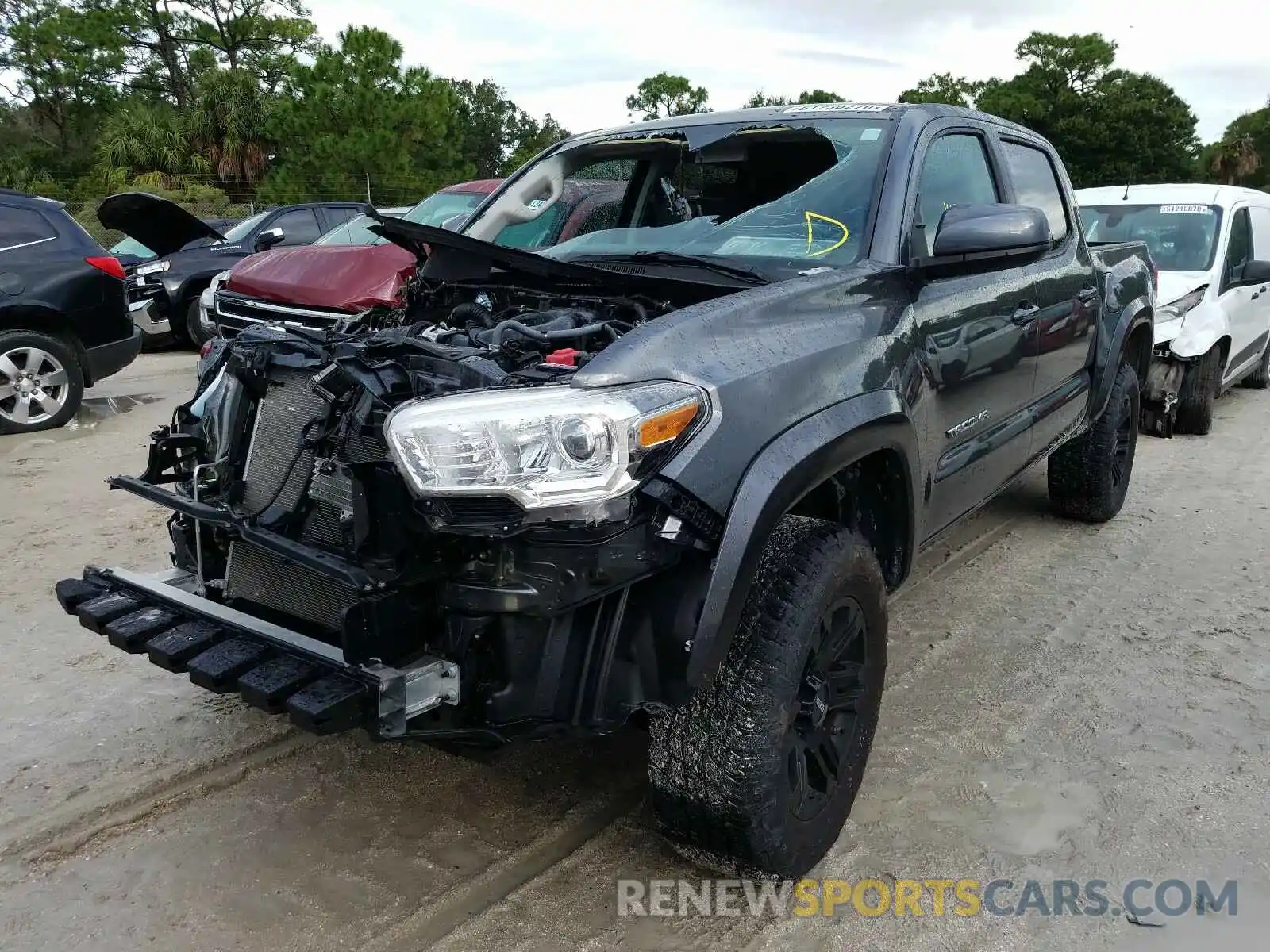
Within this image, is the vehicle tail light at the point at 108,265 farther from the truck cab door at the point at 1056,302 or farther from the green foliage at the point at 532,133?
the green foliage at the point at 532,133

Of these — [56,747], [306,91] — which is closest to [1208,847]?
[56,747]

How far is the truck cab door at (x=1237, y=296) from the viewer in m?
7.70

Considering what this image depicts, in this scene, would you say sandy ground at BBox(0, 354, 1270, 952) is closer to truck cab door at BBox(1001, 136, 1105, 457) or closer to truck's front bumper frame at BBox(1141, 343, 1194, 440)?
truck cab door at BBox(1001, 136, 1105, 457)

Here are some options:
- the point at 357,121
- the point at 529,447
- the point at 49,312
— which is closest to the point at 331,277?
the point at 49,312

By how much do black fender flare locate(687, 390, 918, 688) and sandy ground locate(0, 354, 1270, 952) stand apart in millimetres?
810

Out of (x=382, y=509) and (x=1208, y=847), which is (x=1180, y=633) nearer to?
(x=1208, y=847)

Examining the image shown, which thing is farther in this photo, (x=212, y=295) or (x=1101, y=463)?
(x=212, y=295)

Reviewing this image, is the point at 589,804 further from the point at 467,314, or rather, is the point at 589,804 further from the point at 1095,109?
the point at 1095,109

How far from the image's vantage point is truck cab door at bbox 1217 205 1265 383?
7.70 m

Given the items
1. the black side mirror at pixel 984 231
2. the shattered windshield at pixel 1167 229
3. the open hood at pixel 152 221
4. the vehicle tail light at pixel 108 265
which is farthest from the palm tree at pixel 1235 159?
the black side mirror at pixel 984 231

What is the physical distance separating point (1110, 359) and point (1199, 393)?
331cm

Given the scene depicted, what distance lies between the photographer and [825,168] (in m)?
3.31

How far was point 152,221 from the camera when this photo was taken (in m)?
5.32

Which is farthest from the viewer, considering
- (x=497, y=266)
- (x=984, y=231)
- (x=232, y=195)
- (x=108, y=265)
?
(x=232, y=195)
